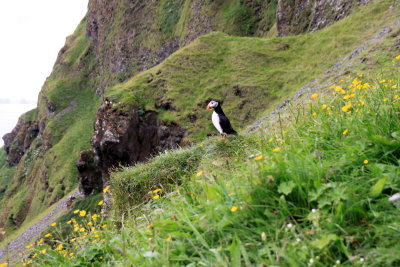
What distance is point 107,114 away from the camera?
28.6 metres

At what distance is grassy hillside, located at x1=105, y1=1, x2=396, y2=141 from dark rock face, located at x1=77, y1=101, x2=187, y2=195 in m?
1.12

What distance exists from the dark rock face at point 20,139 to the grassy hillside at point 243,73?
9212 cm

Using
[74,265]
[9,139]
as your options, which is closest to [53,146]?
[9,139]

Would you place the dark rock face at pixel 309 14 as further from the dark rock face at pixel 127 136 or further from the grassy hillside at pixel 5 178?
the grassy hillside at pixel 5 178

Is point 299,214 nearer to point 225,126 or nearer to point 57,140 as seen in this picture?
point 225,126

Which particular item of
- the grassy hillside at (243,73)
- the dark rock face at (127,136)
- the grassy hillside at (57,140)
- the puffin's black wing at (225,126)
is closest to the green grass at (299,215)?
the puffin's black wing at (225,126)

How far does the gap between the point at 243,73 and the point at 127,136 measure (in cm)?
1272

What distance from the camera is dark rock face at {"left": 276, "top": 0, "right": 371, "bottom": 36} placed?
32.3m

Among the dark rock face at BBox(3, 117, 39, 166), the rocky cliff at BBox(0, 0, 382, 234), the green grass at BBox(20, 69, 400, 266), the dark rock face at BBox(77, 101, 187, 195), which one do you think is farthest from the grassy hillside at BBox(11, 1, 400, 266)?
the dark rock face at BBox(3, 117, 39, 166)

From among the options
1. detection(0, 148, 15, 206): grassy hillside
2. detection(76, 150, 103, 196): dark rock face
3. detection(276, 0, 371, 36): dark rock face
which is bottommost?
detection(76, 150, 103, 196): dark rock face

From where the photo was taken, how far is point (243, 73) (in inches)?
1171

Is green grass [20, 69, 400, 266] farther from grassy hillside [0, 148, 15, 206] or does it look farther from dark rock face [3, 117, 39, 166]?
dark rock face [3, 117, 39, 166]

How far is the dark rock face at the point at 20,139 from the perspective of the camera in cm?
10862

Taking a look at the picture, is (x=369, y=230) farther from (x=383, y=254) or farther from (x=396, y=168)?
(x=396, y=168)
